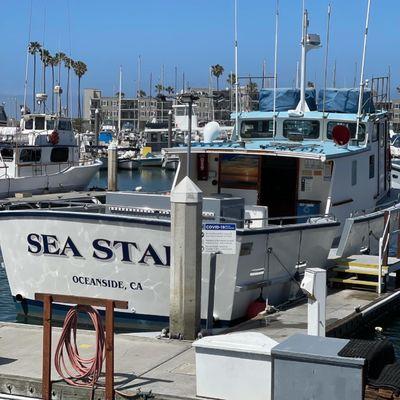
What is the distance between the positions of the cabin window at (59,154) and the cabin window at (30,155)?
0.91 meters

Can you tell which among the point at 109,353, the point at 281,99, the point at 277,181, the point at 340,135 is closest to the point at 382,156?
the point at 281,99

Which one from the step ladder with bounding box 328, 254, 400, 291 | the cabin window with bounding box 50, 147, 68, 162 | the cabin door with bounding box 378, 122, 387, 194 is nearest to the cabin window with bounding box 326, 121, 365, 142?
the cabin door with bounding box 378, 122, 387, 194

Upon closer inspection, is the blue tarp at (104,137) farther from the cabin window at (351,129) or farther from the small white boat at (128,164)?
the cabin window at (351,129)

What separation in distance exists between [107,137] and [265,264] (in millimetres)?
84777

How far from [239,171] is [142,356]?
6.69 m

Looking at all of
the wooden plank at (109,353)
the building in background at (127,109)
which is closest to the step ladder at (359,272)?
the wooden plank at (109,353)

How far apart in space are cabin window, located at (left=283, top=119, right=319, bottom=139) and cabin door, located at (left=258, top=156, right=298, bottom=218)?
146cm

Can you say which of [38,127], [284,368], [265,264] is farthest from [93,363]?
[38,127]

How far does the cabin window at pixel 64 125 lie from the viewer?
4096 centimetres

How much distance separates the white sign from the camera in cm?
1145

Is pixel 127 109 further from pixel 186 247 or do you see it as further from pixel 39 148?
pixel 186 247

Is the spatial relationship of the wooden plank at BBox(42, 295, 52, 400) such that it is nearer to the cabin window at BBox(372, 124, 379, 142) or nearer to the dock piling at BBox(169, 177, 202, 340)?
the dock piling at BBox(169, 177, 202, 340)

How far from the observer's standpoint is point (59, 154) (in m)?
39.7

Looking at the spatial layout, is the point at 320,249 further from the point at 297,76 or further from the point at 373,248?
the point at 297,76
